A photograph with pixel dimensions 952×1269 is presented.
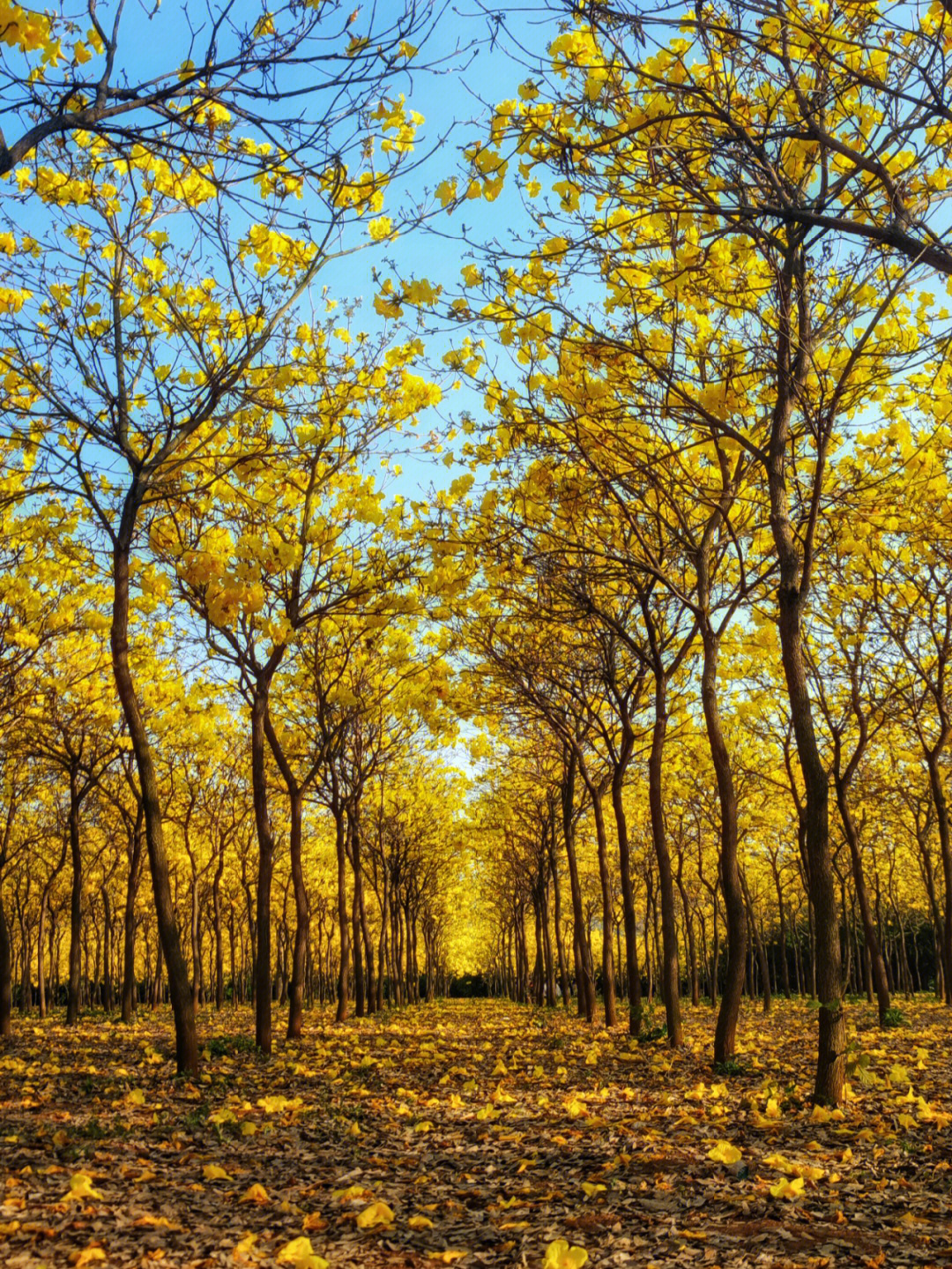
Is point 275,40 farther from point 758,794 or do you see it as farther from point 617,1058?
point 758,794

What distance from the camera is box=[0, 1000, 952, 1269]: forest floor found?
3.49 m

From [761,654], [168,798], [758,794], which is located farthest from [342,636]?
[758,794]

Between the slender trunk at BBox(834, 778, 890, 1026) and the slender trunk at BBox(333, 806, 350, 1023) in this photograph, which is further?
the slender trunk at BBox(333, 806, 350, 1023)

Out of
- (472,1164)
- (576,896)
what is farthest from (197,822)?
(472,1164)

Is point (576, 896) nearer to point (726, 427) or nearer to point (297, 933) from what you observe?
point (297, 933)

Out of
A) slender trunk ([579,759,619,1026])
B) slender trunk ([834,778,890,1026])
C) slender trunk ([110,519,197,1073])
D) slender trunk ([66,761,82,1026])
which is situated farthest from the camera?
slender trunk ([66,761,82,1026])

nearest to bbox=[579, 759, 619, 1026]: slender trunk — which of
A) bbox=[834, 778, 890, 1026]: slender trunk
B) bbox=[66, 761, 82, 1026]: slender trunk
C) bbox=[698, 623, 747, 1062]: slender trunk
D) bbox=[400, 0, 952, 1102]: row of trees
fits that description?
bbox=[400, 0, 952, 1102]: row of trees

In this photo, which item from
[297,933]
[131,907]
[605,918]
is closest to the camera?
[297,933]

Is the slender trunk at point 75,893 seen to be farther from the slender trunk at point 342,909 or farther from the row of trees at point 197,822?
the slender trunk at point 342,909

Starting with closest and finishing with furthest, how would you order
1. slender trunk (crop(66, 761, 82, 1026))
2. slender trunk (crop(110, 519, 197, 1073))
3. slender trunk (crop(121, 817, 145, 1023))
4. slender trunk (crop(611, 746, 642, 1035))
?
slender trunk (crop(110, 519, 197, 1073)), slender trunk (crop(611, 746, 642, 1035)), slender trunk (crop(66, 761, 82, 1026)), slender trunk (crop(121, 817, 145, 1023))

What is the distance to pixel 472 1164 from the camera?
496 cm

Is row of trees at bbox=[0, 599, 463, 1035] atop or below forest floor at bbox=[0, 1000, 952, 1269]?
atop

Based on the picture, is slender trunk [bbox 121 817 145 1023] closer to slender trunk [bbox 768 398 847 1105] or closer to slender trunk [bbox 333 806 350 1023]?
slender trunk [bbox 333 806 350 1023]

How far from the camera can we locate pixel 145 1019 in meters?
16.9
